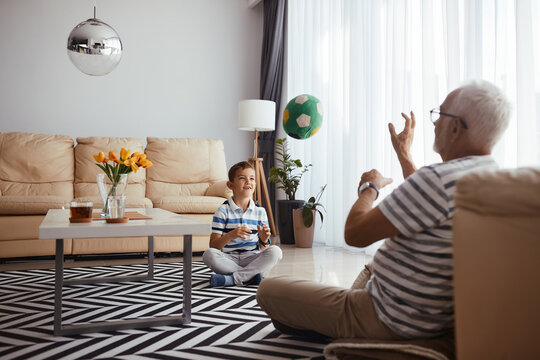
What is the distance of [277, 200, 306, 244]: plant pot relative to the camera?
4598 mm

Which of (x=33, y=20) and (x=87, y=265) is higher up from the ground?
(x=33, y=20)

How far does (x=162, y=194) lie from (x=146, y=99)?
4.55 feet

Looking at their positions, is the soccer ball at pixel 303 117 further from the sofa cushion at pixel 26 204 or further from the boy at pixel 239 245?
the sofa cushion at pixel 26 204

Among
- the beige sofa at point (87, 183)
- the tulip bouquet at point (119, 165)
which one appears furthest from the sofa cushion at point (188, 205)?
the tulip bouquet at point (119, 165)

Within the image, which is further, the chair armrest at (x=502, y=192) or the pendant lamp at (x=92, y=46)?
the pendant lamp at (x=92, y=46)

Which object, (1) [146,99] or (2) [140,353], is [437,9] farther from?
(1) [146,99]

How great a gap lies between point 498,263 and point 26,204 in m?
3.35

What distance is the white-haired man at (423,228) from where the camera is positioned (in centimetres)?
113

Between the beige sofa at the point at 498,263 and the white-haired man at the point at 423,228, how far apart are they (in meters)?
0.17

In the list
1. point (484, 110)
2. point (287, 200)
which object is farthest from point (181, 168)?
point (484, 110)

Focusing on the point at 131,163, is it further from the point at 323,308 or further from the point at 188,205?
the point at 188,205

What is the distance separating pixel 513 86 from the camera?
261cm

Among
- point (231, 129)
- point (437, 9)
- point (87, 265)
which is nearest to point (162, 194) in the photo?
point (87, 265)

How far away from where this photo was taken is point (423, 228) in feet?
3.76
